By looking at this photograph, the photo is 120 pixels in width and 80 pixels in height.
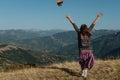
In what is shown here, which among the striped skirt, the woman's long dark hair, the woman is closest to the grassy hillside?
the striped skirt

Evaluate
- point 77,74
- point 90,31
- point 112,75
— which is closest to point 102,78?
point 112,75

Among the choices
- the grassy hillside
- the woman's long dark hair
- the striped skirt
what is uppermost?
the woman's long dark hair

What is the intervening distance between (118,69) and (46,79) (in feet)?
15.3

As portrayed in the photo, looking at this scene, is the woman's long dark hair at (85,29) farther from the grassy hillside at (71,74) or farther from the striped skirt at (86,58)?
the grassy hillside at (71,74)

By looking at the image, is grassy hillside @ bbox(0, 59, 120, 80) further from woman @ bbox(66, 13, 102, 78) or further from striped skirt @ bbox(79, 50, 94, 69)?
woman @ bbox(66, 13, 102, 78)

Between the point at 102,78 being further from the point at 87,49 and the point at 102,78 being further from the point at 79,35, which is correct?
the point at 79,35

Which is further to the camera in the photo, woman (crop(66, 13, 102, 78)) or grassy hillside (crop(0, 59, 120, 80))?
woman (crop(66, 13, 102, 78))

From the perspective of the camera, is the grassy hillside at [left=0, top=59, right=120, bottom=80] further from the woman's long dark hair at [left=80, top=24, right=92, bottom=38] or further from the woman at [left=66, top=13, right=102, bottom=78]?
the woman's long dark hair at [left=80, top=24, right=92, bottom=38]

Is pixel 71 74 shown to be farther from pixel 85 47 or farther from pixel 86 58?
pixel 85 47

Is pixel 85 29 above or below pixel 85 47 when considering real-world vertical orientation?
above

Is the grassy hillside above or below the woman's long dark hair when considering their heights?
below

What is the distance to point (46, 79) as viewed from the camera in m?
14.9

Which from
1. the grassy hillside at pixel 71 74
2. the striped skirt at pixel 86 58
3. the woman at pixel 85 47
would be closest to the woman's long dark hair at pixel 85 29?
the woman at pixel 85 47

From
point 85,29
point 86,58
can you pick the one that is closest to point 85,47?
point 86,58
